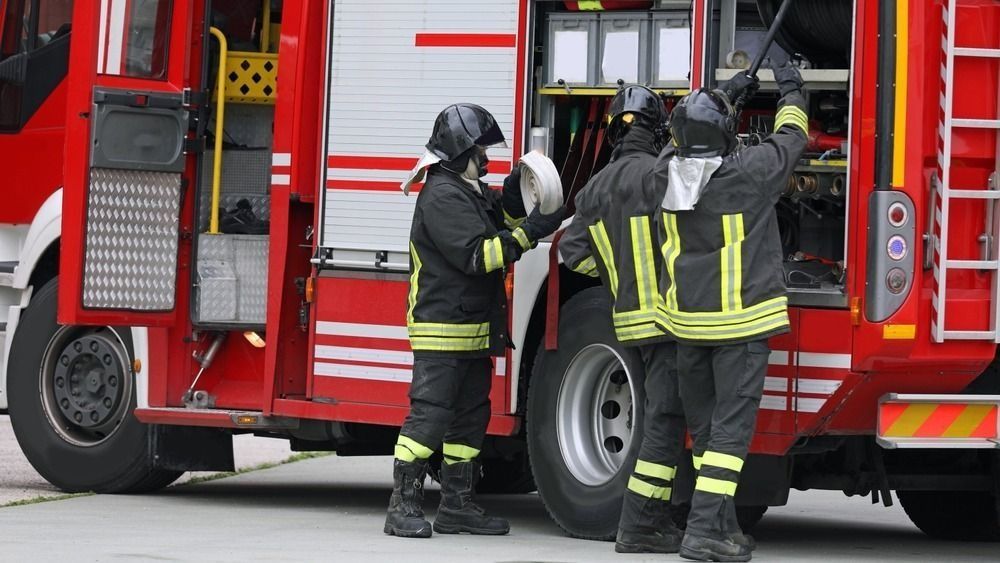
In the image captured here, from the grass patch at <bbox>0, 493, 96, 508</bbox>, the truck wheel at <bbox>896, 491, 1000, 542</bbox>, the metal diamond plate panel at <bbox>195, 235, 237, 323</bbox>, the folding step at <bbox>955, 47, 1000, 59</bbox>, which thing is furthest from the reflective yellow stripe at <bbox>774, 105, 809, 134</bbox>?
the grass patch at <bbox>0, 493, 96, 508</bbox>

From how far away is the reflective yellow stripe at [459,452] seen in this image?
8.32 metres

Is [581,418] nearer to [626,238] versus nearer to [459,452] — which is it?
[459,452]

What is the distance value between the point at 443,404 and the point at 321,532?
2.57ft

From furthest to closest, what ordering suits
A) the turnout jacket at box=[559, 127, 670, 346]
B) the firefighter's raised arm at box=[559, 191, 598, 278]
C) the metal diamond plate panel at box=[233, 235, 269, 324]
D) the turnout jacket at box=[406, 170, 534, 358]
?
the metal diamond plate panel at box=[233, 235, 269, 324] < the turnout jacket at box=[406, 170, 534, 358] < the firefighter's raised arm at box=[559, 191, 598, 278] < the turnout jacket at box=[559, 127, 670, 346]

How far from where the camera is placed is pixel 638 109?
25.6ft

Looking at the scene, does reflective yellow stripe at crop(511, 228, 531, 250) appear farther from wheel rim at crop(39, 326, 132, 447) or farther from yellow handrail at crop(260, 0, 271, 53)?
wheel rim at crop(39, 326, 132, 447)

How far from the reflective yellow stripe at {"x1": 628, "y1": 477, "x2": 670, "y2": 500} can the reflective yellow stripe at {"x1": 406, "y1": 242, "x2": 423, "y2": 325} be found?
1268mm

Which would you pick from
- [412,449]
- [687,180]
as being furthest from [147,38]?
[687,180]

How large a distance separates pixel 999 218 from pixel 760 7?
1.26 metres

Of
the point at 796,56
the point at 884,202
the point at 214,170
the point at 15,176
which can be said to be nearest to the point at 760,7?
the point at 796,56

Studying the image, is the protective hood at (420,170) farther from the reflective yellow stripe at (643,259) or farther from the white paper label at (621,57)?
the reflective yellow stripe at (643,259)

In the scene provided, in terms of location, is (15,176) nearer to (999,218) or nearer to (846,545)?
(846,545)

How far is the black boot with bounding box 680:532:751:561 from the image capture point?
23.6ft

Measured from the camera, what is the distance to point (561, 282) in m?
8.28
